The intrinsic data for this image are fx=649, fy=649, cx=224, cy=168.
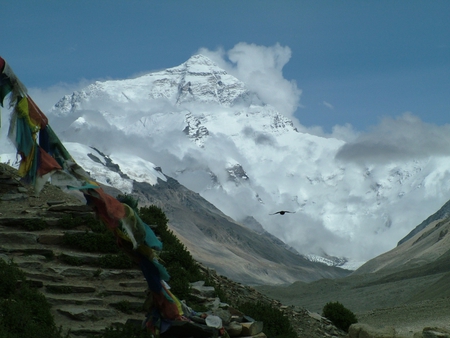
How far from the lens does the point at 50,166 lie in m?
12.3

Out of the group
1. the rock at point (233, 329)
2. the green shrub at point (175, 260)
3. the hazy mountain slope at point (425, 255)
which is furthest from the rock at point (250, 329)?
the hazy mountain slope at point (425, 255)

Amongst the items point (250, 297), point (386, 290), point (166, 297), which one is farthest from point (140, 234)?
point (386, 290)

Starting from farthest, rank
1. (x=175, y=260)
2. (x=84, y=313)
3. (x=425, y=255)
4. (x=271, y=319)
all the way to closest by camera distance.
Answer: (x=425, y=255), (x=175, y=260), (x=271, y=319), (x=84, y=313)

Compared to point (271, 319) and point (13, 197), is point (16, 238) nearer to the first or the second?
point (13, 197)

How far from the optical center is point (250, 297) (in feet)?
76.4

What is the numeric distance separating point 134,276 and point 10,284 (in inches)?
158

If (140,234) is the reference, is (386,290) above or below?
above

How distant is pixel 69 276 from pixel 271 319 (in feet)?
20.4

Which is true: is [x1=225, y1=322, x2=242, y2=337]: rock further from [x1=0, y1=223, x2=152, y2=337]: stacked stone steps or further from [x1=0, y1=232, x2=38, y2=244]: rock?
[x1=0, y1=232, x2=38, y2=244]: rock

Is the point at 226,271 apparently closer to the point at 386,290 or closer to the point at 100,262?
the point at 386,290

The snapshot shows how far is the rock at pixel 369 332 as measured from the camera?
845 inches

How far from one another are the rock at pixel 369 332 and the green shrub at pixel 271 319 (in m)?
3.50

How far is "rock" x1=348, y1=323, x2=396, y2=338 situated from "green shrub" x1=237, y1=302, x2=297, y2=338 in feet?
11.5

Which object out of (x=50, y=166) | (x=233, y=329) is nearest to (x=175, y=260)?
(x=233, y=329)
